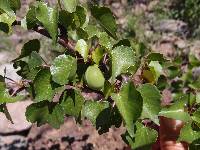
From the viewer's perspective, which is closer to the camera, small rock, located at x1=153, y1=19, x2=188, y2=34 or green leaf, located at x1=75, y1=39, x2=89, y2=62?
green leaf, located at x1=75, y1=39, x2=89, y2=62

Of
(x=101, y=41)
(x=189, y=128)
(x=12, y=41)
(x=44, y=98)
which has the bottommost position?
(x=189, y=128)

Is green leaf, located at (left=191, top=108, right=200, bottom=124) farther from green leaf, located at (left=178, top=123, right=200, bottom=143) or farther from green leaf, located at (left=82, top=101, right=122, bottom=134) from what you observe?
green leaf, located at (left=82, top=101, right=122, bottom=134)

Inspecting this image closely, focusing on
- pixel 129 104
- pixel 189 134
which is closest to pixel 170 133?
pixel 189 134

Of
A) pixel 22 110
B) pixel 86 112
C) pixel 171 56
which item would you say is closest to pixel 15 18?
pixel 86 112

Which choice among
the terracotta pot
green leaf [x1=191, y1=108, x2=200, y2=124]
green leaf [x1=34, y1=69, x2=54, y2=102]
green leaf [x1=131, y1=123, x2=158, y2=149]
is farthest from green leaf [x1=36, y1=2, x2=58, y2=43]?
the terracotta pot

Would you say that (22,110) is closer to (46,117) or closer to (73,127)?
(73,127)

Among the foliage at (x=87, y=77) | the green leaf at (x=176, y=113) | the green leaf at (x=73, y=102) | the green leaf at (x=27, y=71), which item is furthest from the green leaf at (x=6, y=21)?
the green leaf at (x=176, y=113)

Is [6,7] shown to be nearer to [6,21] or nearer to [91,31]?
[6,21]

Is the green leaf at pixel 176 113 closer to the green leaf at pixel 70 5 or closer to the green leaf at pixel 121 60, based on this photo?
the green leaf at pixel 121 60
